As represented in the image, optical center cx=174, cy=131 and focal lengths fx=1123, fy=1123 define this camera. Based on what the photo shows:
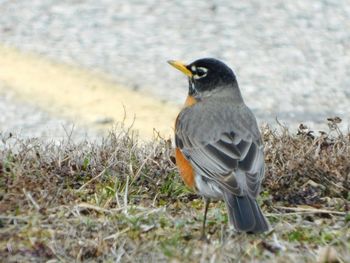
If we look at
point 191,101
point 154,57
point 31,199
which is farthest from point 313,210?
point 154,57

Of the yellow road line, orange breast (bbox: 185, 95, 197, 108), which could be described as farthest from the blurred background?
orange breast (bbox: 185, 95, 197, 108)

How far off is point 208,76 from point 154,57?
3130 mm

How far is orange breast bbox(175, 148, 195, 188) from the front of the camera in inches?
234

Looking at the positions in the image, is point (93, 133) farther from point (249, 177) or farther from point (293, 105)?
point (249, 177)

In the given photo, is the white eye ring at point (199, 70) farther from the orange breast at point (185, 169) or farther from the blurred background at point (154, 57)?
the blurred background at point (154, 57)

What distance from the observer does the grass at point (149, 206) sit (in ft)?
17.4

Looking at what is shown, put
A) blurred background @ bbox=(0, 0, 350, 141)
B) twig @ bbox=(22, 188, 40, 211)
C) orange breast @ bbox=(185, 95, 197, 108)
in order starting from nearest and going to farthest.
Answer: twig @ bbox=(22, 188, 40, 211) → orange breast @ bbox=(185, 95, 197, 108) → blurred background @ bbox=(0, 0, 350, 141)

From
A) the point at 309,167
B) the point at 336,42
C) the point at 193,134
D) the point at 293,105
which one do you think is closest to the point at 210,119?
the point at 193,134

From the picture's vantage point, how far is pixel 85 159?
6402 millimetres

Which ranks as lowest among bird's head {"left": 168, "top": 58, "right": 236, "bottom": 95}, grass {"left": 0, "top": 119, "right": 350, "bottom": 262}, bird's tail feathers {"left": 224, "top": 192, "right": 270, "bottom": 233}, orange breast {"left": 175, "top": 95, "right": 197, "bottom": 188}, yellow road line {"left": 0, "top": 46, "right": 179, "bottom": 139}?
yellow road line {"left": 0, "top": 46, "right": 179, "bottom": 139}

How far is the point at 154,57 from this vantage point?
9891 millimetres

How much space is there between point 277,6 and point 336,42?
0.93 meters

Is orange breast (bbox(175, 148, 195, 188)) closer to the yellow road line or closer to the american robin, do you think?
the american robin

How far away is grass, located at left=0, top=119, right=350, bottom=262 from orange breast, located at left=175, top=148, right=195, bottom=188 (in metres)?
0.17
